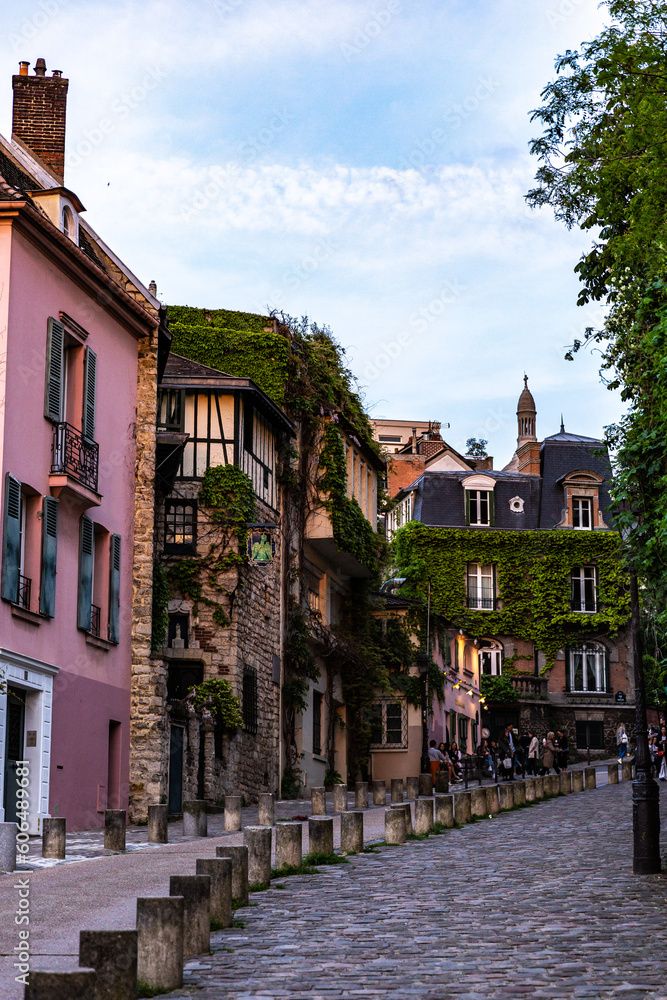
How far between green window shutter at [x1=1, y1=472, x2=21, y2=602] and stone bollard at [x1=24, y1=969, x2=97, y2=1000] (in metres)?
13.7

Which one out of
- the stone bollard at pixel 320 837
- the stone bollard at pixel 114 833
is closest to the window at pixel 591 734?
the stone bollard at pixel 114 833

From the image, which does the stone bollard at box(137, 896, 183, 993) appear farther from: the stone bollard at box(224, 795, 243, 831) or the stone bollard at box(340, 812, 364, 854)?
the stone bollard at box(224, 795, 243, 831)

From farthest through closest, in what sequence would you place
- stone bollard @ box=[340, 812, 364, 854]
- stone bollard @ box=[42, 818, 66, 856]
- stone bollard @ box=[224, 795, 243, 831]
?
stone bollard @ box=[224, 795, 243, 831] → stone bollard @ box=[340, 812, 364, 854] → stone bollard @ box=[42, 818, 66, 856]

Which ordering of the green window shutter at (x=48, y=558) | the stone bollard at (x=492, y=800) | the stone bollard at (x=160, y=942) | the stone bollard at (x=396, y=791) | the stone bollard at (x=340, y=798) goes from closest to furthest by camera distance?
1. the stone bollard at (x=160, y=942)
2. the green window shutter at (x=48, y=558)
3. the stone bollard at (x=492, y=800)
4. the stone bollard at (x=340, y=798)
5. the stone bollard at (x=396, y=791)

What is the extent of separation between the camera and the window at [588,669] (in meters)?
54.3

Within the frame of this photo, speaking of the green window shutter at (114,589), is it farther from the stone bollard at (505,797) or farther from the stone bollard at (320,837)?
the stone bollard at (320,837)

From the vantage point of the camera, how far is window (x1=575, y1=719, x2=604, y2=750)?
2124 inches

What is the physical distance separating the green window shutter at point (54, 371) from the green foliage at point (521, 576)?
33078mm

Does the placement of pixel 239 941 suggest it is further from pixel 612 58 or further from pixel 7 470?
pixel 7 470

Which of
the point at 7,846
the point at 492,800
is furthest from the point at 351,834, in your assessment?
the point at 492,800

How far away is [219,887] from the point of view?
32.7 feet

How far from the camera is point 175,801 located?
79.7 feet

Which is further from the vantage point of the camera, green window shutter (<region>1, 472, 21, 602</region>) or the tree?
green window shutter (<region>1, 472, 21, 602</region>)

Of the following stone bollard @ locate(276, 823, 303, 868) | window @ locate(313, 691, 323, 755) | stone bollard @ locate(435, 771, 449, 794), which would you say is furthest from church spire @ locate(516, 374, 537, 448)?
stone bollard @ locate(276, 823, 303, 868)
